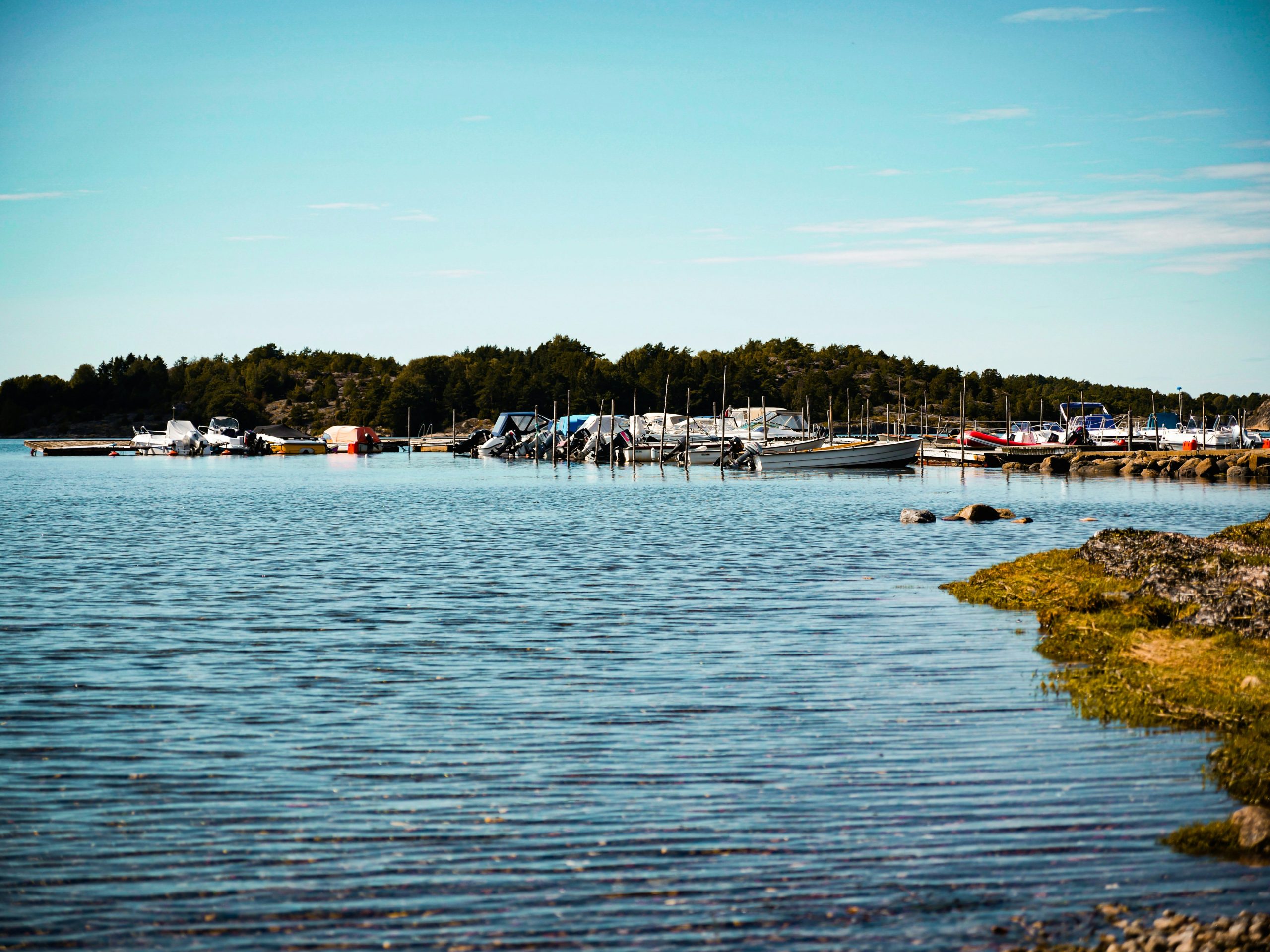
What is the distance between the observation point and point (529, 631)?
21453 mm

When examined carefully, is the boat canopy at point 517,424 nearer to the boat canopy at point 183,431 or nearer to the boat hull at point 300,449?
the boat hull at point 300,449

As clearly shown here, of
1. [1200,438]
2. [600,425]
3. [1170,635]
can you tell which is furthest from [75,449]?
[1170,635]

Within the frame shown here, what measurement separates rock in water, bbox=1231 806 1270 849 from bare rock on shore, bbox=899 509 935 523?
3658cm

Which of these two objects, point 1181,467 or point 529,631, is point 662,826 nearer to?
point 529,631

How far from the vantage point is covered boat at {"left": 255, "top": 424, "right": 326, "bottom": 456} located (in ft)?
533

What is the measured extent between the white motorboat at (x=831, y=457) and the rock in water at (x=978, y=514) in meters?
45.9

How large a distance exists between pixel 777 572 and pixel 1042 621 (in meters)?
10.4

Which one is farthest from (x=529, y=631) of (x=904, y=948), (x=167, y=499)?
(x=167, y=499)

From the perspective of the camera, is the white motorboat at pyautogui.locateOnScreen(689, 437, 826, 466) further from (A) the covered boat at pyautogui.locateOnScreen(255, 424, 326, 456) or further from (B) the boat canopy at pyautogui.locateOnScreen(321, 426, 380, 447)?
(A) the covered boat at pyautogui.locateOnScreen(255, 424, 326, 456)

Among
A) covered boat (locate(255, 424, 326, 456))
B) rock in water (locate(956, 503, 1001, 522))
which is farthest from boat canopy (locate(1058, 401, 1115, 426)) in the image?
covered boat (locate(255, 424, 326, 456))

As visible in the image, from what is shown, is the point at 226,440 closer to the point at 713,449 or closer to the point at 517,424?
the point at 517,424

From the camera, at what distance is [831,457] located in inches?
3723

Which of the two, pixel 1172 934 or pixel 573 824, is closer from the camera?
pixel 1172 934

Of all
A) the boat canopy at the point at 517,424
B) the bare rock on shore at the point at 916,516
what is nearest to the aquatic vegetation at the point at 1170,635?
the bare rock on shore at the point at 916,516
